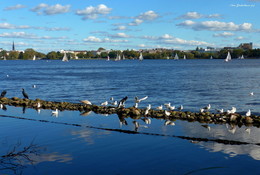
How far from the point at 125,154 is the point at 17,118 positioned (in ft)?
33.4

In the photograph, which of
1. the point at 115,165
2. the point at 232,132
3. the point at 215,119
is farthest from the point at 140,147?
the point at 215,119

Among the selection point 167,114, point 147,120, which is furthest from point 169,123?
point 167,114

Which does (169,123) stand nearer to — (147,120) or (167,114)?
(147,120)

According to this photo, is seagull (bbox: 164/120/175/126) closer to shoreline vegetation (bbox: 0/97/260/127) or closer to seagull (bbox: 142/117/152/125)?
shoreline vegetation (bbox: 0/97/260/127)

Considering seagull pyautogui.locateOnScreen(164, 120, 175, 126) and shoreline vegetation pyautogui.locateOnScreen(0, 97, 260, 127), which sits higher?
shoreline vegetation pyautogui.locateOnScreen(0, 97, 260, 127)

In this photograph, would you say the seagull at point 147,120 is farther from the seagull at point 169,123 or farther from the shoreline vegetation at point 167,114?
the seagull at point 169,123

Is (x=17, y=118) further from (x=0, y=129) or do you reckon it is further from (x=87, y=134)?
(x=87, y=134)

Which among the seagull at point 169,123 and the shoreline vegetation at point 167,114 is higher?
the shoreline vegetation at point 167,114

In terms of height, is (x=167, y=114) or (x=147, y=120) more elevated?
(x=167, y=114)

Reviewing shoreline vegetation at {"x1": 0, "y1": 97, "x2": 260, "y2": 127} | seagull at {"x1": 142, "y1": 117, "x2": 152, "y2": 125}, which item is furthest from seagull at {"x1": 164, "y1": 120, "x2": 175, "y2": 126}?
seagull at {"x1": 142, "y1": 117, "x2": 152, "y2": 125}

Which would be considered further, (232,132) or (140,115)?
(140,115)

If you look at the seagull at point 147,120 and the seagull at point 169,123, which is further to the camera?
the seagull at point 147,120

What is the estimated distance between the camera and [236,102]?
30797 millimetres

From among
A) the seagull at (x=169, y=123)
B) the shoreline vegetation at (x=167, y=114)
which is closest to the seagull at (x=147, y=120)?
the shoreline vegetation at (x=167, y=114)
